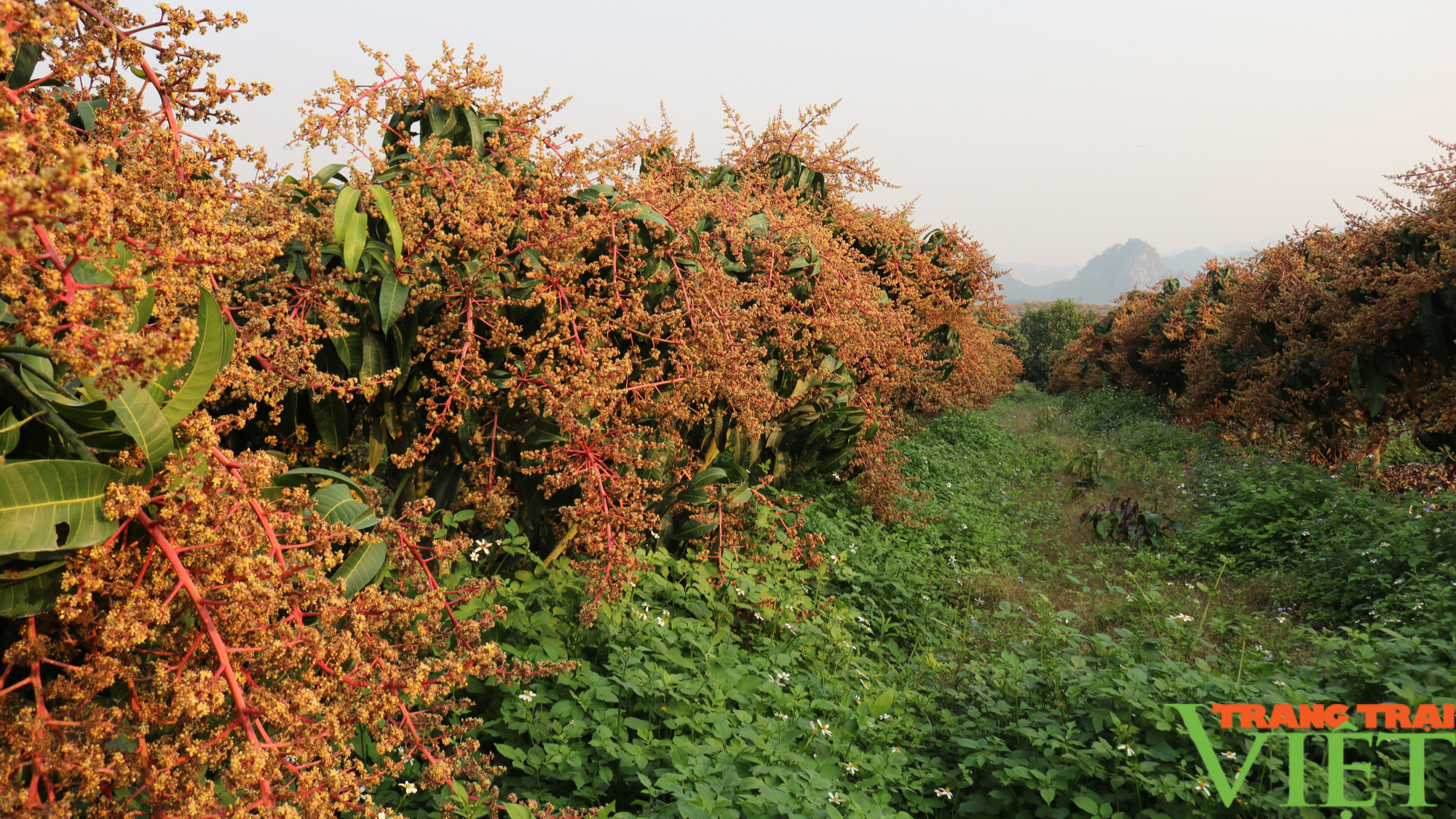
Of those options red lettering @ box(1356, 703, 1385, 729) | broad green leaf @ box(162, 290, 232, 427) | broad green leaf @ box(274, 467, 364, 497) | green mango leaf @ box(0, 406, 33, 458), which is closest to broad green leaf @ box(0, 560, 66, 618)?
green mango leaf @ box(0, 406, 33, 458)

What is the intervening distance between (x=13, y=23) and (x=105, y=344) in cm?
46

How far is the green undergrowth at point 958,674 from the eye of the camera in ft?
8.00

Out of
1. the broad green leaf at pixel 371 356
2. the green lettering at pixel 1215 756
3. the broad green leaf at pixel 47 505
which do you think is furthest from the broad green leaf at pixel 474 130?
the green lettering at pixel 1215 756

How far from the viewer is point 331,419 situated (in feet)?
8.89

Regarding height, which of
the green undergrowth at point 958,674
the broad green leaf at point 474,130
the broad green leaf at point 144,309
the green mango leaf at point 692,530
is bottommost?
the green undergrowth at point 958,674

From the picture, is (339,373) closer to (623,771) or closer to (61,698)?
(61,698)

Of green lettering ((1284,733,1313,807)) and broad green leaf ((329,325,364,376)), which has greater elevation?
broad green leaf ((329,325,364,376))

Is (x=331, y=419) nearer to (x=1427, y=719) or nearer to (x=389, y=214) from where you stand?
(x=389, y=214)

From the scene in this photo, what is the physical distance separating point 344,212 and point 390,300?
328 mm

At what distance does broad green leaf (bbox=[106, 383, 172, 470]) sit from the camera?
1327mm

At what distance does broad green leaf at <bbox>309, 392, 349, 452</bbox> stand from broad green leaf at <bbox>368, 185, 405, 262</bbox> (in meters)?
0.59

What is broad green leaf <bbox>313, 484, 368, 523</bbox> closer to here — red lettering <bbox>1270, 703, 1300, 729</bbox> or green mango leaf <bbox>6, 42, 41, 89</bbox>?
green mango leaf <bbox>6, 42, 41, 89</bbox>

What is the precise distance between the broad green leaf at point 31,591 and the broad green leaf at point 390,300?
1400mm

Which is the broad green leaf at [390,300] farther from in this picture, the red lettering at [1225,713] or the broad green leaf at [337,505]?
the red lettering at [1225,713]
